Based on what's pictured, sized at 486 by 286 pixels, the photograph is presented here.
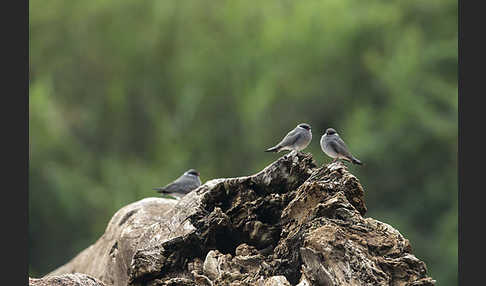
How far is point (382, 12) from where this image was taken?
18344mm

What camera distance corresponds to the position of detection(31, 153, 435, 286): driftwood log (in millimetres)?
4141

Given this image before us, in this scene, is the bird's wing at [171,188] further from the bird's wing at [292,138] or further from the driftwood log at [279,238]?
the bird's wing at [292,138]

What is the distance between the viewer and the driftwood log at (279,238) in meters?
4.14

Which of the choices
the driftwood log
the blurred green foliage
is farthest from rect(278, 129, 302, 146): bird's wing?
the blurred green foliage

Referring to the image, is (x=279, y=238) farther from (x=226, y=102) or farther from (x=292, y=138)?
(x=226, y=102)

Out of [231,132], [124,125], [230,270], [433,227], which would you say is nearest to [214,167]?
[231,132]

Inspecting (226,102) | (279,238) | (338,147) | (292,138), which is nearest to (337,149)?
(338,147)

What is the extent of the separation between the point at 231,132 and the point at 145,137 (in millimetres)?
1859

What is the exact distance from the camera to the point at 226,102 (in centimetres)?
1738

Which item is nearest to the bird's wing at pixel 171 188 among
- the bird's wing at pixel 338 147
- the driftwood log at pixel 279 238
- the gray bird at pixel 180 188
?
the gray bird at pixel 180 188

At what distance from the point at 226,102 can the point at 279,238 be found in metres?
12.7

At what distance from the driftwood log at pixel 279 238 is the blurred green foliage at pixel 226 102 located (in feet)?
33.8

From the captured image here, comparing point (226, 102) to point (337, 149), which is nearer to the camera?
point (337, 149)

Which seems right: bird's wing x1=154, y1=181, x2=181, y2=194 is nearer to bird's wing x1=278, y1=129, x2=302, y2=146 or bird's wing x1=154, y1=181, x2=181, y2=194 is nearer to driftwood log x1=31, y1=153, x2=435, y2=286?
driftwood log x1=31, y1=153, x2=435, y2=286
